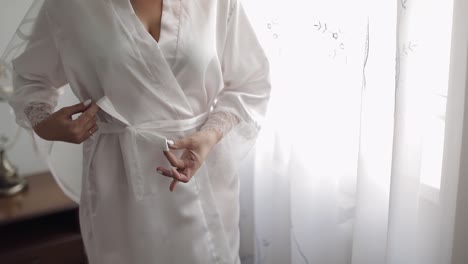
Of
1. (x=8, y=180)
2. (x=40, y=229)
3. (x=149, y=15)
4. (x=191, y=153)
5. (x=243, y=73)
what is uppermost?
(x=149, y=15)

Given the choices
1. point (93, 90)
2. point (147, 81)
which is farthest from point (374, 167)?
point (93, 90)

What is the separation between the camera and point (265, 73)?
100 centimetres

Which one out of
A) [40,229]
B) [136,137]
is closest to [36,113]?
[136,137]

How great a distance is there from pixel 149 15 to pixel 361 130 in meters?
0.49

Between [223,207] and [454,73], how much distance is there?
1.77ft

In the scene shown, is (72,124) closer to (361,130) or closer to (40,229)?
(361,130)

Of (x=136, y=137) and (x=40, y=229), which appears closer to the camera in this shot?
(x=136, y=137)

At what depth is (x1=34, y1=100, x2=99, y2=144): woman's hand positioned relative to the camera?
88 centimetres

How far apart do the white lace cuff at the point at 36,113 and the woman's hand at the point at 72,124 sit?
0.03 metres

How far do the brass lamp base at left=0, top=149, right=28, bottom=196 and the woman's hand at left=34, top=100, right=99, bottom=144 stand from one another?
31.6 inches

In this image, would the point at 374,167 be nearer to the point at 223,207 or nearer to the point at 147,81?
the point at 223,207

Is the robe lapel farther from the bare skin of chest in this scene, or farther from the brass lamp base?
the brass lamp base

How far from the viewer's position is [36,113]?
0.94m

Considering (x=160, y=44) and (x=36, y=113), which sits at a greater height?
(x=160, y=44)
